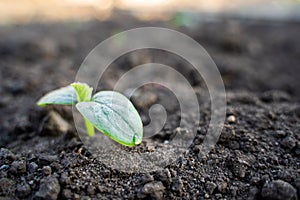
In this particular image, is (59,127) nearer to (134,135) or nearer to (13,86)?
(134,135)

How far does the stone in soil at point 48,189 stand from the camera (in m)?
1.15

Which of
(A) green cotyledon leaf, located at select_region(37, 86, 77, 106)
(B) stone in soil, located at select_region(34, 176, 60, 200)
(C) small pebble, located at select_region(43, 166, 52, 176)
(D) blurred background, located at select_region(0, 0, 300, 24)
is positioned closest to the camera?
(B) stone in soil, located at select_region(34, 176, 60, 200)

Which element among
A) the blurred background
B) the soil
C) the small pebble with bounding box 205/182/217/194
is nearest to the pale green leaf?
the soil

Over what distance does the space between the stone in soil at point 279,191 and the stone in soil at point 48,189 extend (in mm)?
759

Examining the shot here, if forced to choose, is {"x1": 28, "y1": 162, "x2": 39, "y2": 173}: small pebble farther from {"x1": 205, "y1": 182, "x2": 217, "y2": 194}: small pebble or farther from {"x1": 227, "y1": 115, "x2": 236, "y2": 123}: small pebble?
{"x1": 227, "y1": 115, "x2": 236, "y2": 123}: small pebble

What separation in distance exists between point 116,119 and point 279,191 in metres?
0.65

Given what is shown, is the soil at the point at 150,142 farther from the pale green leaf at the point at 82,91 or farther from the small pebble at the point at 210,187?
the pale green leaf at the point at 82,91

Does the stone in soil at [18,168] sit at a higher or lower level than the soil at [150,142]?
lower

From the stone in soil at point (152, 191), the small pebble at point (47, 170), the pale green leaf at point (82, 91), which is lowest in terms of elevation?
the small pebble at point (47, 170)

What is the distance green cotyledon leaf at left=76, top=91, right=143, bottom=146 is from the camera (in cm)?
118

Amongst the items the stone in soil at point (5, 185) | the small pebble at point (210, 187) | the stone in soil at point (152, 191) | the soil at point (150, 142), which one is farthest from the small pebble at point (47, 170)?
the small pebble at point (210, 187)

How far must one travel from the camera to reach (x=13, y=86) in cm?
217

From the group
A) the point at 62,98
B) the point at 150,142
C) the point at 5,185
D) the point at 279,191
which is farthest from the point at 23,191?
the point at 279,191

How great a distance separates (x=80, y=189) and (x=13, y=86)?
1.25 metres
